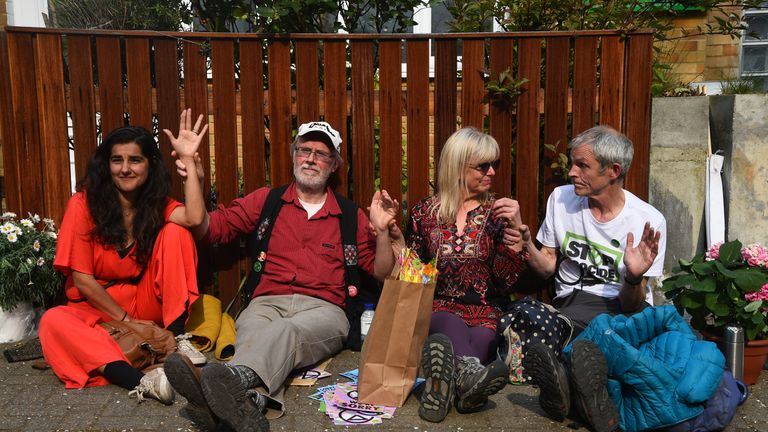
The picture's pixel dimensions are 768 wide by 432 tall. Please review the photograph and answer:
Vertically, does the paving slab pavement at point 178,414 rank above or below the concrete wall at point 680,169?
below

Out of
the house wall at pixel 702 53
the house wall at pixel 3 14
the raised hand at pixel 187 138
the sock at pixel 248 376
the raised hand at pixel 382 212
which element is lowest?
the sock at pixel 248 376

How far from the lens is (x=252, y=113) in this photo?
5102 millimetres

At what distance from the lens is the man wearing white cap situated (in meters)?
4.20

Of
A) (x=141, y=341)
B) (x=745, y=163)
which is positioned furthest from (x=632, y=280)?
(x=141, y=341)

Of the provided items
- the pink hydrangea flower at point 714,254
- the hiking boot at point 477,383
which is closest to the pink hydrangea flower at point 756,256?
the pink hydrangea flower at point 714,254

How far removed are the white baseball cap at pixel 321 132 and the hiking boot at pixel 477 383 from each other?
176 centimetres

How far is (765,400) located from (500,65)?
8.58 feet

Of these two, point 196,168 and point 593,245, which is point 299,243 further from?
point 593,245

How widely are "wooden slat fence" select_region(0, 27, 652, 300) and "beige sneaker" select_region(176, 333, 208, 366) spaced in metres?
1.17

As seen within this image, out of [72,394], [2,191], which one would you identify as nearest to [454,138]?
[72,394]

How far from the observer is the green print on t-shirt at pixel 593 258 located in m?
4.39

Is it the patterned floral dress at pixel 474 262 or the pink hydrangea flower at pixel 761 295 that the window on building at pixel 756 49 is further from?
the patterned floral dress at pixel 474 262

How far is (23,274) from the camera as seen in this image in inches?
185

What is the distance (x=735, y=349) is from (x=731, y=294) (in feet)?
0.99
